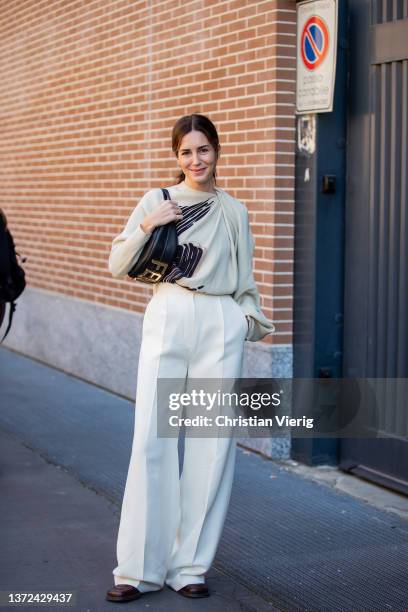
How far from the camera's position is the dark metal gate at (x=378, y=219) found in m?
6.20

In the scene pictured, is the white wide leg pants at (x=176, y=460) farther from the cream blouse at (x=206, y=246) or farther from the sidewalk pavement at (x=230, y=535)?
the sidewalk pavement at (x=230, y=535)

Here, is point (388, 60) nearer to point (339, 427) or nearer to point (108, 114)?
point (339, 427)

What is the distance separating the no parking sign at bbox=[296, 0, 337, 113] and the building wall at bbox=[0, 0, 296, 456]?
0.29 feet

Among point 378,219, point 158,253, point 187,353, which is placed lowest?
point 187,353

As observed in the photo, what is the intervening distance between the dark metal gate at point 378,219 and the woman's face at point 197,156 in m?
2.03

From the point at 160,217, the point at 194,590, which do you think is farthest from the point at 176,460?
the point at 160,217

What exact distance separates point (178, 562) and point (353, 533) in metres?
1.32

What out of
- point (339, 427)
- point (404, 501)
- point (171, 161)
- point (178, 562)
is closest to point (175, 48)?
point (171, 161)

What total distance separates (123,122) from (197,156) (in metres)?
5.09

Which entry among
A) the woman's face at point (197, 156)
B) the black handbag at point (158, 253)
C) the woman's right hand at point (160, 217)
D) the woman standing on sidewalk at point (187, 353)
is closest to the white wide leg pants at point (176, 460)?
the woman standing on sidewalk at point (187, 353)

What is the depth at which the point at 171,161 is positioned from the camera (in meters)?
8.52

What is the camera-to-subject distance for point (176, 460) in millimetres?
4562

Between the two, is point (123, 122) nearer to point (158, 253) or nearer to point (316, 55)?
point (316, 55)

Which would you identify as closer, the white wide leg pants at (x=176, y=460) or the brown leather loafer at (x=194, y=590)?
the white wide leg pants at (x=176, y=460)
